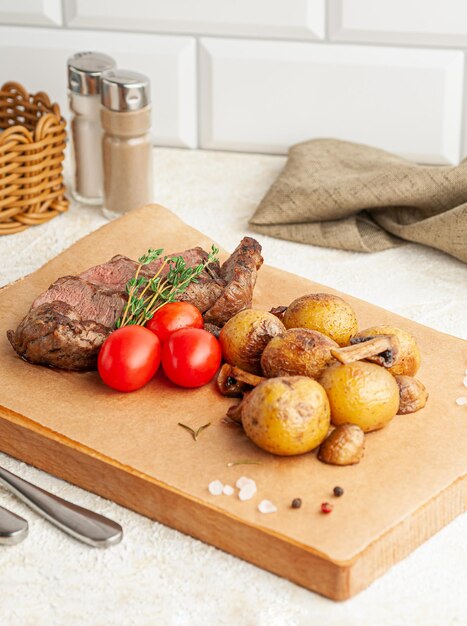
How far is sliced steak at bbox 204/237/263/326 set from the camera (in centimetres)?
143

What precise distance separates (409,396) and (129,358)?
0.35 metres

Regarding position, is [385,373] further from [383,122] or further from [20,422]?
[383,122]

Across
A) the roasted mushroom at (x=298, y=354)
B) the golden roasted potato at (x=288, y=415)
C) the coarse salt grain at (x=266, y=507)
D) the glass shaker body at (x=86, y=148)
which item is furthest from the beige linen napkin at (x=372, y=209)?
the coarse salt grain at (x=266, y=507)

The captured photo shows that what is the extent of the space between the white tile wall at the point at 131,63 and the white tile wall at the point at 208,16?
27 mm

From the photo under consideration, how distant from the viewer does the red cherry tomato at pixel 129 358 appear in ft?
4.20

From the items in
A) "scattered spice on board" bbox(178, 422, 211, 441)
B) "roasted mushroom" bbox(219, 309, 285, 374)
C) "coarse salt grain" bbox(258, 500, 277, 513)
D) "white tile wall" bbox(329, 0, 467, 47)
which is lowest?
"coarse salt grain" bbox(258, 500, 277, 513)

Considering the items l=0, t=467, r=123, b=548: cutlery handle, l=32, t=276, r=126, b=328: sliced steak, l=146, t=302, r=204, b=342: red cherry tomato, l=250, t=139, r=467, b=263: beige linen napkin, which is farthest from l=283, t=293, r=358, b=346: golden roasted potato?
l=250, t=139, r=467, b=263: beige linen napkin

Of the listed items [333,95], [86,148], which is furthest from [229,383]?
[333,95]

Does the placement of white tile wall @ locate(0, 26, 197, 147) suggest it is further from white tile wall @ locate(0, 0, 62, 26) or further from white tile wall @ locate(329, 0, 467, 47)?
white tile wall @ locate(329, 0, 467, 47)

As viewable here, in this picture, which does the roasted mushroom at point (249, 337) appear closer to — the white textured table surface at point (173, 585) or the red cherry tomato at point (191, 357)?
the red cherry tomato at point (191, 357)

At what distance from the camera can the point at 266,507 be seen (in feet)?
3.61

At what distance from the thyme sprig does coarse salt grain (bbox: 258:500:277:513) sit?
0.38 metres

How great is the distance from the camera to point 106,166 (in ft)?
6.27

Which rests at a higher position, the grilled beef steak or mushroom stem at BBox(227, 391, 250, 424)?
the grilled beef steak
